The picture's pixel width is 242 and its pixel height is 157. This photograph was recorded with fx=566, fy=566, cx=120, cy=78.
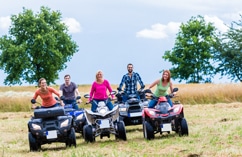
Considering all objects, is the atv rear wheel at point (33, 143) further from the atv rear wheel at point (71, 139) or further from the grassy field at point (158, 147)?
the atv rear wheel at point (71, 139)

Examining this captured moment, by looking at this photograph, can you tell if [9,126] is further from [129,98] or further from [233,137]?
[233,137]

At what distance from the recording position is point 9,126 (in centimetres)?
2225

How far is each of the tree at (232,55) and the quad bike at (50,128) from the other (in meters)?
44.6

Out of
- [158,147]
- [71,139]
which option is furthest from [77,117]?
[158,147]

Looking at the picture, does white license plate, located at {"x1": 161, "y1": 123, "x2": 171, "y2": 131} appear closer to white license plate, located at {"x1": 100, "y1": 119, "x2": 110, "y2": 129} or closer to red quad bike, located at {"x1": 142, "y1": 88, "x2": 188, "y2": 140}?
red quad bike, located at {"x1": 142, "y1": 88, "x2": 188, "y2": 140}

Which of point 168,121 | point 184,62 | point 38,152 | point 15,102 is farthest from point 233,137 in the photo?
point 184,62

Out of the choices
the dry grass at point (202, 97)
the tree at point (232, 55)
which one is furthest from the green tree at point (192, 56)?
the dry grass at point (202, 97)

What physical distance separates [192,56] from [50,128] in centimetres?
4741

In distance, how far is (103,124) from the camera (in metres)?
13.7

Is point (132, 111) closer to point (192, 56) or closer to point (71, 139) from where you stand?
point (71, 139)

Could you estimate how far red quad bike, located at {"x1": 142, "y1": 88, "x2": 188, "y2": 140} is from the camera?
13516 mm

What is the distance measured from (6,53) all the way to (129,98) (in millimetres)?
38606

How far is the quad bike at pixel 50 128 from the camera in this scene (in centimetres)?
1273

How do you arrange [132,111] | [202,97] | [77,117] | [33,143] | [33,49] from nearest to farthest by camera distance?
[33,143]
[77,117]
[132,111]
[202,97]
[33,49]
